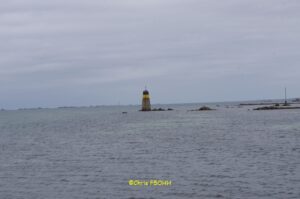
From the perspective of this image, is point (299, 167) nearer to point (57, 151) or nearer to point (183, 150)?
point (183, 150)

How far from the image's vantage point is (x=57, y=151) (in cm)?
4512

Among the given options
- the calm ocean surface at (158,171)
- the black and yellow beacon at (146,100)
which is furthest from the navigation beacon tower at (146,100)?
the calm ocean surface at (158,171)

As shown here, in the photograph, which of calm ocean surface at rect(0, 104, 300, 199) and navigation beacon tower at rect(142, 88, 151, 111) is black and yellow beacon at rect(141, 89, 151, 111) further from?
calm ocean surface at rect(0, 104, 300, 199)

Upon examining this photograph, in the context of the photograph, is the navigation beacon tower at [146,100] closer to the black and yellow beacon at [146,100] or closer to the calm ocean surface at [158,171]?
the black and yellow beacon at [146,100]

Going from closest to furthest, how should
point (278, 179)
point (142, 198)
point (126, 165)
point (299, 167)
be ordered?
point (142, 198)
point (278, 179)
point (299, 167)
point (126, 165)

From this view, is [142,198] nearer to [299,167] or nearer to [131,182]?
[131,182]

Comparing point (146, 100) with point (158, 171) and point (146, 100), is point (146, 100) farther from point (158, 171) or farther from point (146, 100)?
point (158, 171)

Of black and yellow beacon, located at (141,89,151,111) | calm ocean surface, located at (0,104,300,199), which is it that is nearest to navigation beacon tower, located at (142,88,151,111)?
black and yellow beacon, located at (141,89,151,111)

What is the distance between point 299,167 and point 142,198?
1245cm

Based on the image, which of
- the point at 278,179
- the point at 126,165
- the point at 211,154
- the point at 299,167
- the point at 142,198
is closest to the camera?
the point at 142,198

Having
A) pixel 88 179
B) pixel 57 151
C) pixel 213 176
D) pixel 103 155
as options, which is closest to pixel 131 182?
pixel 88 179

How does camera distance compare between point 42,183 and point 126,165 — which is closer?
point 42,183

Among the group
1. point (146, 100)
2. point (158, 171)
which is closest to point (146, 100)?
point (146, 100)

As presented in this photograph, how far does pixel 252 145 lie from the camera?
44.7 metres
